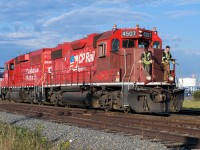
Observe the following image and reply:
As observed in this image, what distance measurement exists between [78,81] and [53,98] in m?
3.65

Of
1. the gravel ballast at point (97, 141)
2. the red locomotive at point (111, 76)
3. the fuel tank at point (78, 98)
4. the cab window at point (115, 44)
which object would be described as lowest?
the gravel ballast at point (97, 141)

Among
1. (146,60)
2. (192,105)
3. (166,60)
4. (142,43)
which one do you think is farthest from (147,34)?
(192,105)

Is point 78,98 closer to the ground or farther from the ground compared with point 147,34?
closer to the ground

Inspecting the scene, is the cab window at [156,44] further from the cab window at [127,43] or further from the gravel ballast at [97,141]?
the gravel ballast at [97,141]

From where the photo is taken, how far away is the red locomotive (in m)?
13.7

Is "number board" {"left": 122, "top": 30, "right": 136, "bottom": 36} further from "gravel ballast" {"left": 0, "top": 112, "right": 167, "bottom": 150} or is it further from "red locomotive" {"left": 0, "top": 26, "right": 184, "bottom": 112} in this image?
"gravel ballast" {"left": 0, "top": 112, "right": 167, "bottom": 150}

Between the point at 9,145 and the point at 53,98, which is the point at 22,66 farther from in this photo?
the point at 9,145

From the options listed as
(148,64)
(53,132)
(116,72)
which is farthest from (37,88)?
(53,132)

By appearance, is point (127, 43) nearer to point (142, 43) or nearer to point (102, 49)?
point (142, 43)

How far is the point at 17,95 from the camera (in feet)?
88.4

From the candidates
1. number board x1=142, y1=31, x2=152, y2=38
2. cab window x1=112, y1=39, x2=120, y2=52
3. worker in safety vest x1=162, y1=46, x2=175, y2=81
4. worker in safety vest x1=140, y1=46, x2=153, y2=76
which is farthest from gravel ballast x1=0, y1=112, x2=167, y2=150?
number board x1=142, y1=31, x2=152, y2=38

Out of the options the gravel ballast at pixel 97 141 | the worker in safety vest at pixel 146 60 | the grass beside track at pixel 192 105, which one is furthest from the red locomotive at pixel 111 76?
the grass beside track at pixel 192 105

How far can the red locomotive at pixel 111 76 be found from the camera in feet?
44.9

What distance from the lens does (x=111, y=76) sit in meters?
15.1
